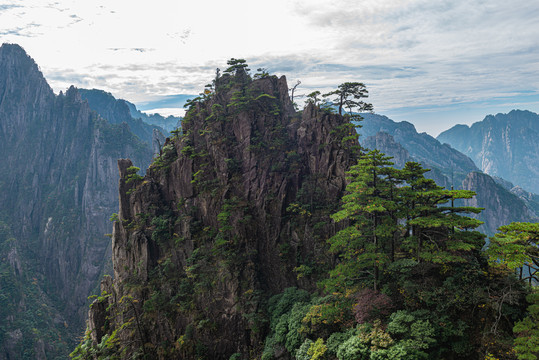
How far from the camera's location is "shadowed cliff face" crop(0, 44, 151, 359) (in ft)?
408

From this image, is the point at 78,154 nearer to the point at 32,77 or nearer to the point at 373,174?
the point at 32,77

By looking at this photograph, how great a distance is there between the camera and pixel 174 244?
112 feet

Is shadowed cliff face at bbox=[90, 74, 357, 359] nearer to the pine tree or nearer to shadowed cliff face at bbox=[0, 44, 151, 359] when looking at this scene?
the pine tree

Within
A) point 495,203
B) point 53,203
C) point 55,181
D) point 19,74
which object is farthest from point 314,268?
point 19,74

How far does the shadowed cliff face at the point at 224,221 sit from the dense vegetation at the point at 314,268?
190mm

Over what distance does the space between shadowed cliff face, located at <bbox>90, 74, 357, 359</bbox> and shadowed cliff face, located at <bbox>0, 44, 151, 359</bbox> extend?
105360mm

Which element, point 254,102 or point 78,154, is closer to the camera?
point 254,102

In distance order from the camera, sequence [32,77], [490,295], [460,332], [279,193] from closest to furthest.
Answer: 1. [460,332]
2. [490,295]
3. [279,193]
4. [32,77]

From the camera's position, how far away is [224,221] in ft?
102

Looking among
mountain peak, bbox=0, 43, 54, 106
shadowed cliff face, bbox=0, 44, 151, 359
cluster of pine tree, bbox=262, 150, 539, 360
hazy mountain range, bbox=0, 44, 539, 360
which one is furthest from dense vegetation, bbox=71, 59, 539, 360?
mountain peak, bbox=0, 43, 54, 106

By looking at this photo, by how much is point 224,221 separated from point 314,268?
1140 centimetres

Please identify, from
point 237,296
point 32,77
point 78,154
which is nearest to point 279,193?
point 237,296

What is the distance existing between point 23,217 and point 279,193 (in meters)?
169

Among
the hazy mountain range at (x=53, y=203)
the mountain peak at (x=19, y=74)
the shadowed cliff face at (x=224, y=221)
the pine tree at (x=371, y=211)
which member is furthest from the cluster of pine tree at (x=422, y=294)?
the mountain peak at (x=19, y=74)
